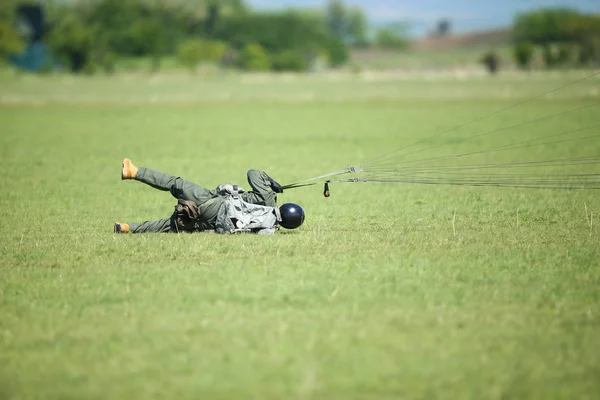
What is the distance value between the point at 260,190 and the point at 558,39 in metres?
169

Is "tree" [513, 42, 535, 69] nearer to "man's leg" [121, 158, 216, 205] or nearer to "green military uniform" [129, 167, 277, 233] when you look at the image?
"green military uniform" [129, 167, 277, 233]

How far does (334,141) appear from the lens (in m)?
31.7

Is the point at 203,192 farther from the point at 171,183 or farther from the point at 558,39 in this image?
the point at 558,39

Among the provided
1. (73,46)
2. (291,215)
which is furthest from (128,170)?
(73,46)

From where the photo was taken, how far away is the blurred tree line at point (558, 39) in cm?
13600

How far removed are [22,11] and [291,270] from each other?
575 ft

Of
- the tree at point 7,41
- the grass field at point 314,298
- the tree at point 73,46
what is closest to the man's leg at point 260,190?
the grass field at point 314,298

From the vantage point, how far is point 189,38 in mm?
182750

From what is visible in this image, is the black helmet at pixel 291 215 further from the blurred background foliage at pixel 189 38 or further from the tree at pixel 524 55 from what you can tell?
the tree at pixel 524 55

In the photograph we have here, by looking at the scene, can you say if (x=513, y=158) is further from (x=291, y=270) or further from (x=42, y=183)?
(x=291, y=270)

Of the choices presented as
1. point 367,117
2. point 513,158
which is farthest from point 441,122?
point 513,158

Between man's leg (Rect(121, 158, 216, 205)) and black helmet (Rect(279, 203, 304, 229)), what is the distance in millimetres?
1107

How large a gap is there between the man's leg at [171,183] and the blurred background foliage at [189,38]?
106558 millimetres

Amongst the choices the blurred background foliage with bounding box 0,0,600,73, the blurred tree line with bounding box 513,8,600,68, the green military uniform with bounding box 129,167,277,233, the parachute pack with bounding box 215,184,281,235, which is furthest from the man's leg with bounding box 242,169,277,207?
the blurred tree line with bounding box 513,8,600,68
